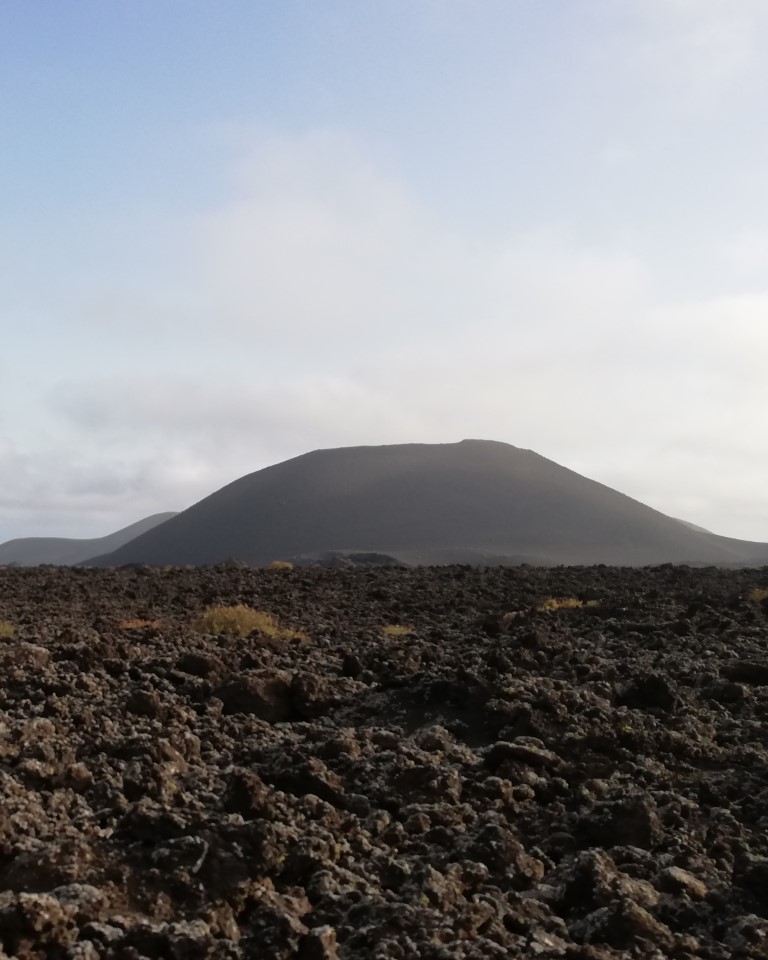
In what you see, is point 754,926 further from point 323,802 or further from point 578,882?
point 323,802

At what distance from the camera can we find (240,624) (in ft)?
40.3

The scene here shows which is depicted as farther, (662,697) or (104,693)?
(662,697)

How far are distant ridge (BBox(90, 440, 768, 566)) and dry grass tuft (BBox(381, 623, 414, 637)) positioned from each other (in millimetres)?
57043

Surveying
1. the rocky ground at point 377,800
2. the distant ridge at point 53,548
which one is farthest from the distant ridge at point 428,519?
the rocky ground at point 377,800

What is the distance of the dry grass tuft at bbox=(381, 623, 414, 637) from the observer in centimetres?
1281

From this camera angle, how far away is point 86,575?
23.3 meters

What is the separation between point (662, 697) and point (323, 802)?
3.76m

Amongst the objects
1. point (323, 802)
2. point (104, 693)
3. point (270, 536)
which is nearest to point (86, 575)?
point (104, 693)

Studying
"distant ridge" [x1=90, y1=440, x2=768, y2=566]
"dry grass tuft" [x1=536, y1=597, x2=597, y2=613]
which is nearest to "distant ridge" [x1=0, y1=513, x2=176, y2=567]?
"distant ridge" [x1=90, y1=440, x2=768, y2=566]

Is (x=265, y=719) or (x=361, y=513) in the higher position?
(x=361, y=513)

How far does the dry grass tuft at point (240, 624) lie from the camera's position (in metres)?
11.9

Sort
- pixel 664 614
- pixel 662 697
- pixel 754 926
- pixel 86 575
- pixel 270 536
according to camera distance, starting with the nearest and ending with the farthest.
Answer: pixel 754 926, pixel 662 697, pixel 664 614, pixel 86 575, pixel 270 536

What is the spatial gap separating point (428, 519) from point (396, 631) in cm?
8061

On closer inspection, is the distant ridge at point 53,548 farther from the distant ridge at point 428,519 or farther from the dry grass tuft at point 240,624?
the dry grass tuft at point 240,624
